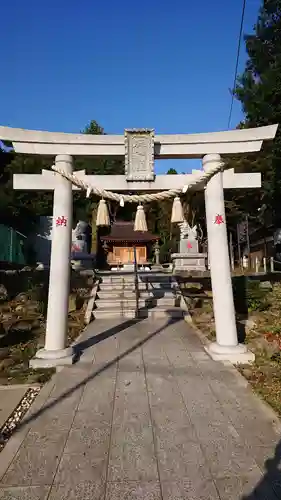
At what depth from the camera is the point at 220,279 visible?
5914 millimetres

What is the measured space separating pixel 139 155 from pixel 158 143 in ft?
1.49

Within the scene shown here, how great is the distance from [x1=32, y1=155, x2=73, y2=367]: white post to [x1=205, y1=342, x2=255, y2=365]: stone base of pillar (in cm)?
261

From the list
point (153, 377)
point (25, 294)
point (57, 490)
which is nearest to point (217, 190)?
point (153, 377)

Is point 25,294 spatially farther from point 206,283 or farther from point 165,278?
point 206,283

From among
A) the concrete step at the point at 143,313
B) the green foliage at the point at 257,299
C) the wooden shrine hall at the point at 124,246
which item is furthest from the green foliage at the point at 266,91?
the wooden shrine hall at the point at 124,246

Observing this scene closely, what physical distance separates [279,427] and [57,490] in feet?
7.69

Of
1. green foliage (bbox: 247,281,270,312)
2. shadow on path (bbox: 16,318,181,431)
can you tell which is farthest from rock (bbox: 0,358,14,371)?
green foliage (bbox: 247,281,270,312)

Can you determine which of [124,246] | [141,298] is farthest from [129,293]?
[124,246]

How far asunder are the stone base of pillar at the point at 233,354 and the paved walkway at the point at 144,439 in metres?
0.24

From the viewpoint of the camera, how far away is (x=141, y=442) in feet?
10.4

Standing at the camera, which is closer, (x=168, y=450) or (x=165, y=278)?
(x=168, y=450)

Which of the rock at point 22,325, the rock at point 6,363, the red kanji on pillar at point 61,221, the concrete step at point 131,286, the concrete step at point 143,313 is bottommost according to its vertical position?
the rock at point 6,363

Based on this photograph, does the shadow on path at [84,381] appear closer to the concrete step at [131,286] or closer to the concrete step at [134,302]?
the concrete step at [134,302]

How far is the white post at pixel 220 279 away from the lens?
18.7ft
